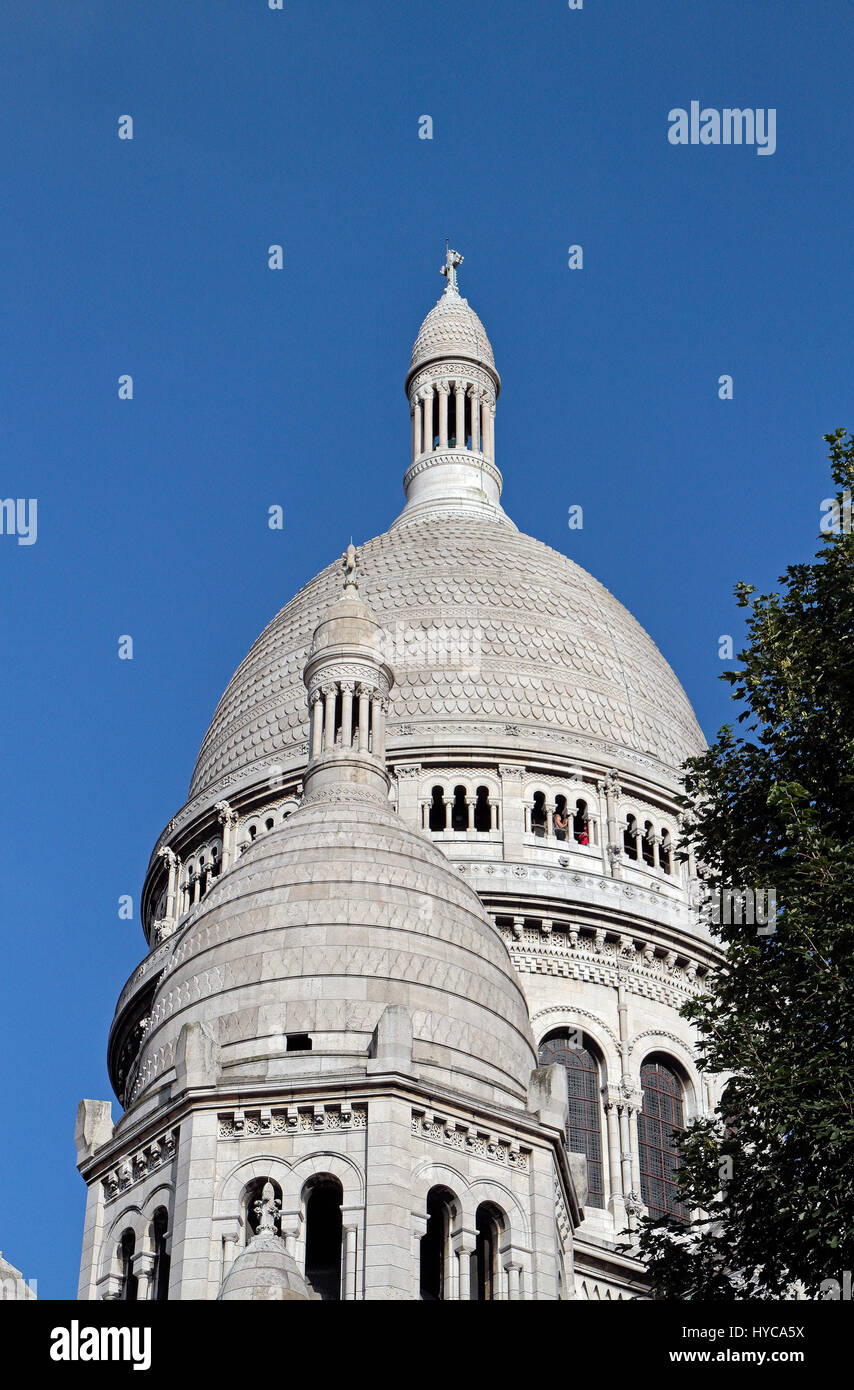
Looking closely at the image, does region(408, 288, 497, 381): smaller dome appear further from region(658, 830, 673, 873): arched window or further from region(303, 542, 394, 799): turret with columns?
region(303, 542, 394, 799): turret with columns

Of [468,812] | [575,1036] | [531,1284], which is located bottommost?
[531,1284]

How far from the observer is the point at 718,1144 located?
83.6ft

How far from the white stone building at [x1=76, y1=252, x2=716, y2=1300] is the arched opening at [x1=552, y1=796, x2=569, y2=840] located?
0.30 ft

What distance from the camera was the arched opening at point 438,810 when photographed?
5250 centimetres

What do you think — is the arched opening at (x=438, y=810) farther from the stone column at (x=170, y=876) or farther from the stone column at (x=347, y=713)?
the stone column at (x=347, y=713)

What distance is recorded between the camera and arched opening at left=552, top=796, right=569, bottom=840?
53250mm

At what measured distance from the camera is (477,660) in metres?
57.1

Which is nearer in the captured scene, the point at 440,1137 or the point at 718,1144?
the point at 718,1144

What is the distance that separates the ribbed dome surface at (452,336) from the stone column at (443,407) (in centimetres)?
107

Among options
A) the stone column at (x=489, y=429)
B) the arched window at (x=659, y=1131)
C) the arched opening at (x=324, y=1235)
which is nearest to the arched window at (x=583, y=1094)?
the arched window at (x=659, y=1131)

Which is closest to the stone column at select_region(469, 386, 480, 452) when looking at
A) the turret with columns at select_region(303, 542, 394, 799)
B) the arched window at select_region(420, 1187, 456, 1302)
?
the turret with columns at select_region(303, 542, 394, 799)

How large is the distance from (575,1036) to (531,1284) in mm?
19034
